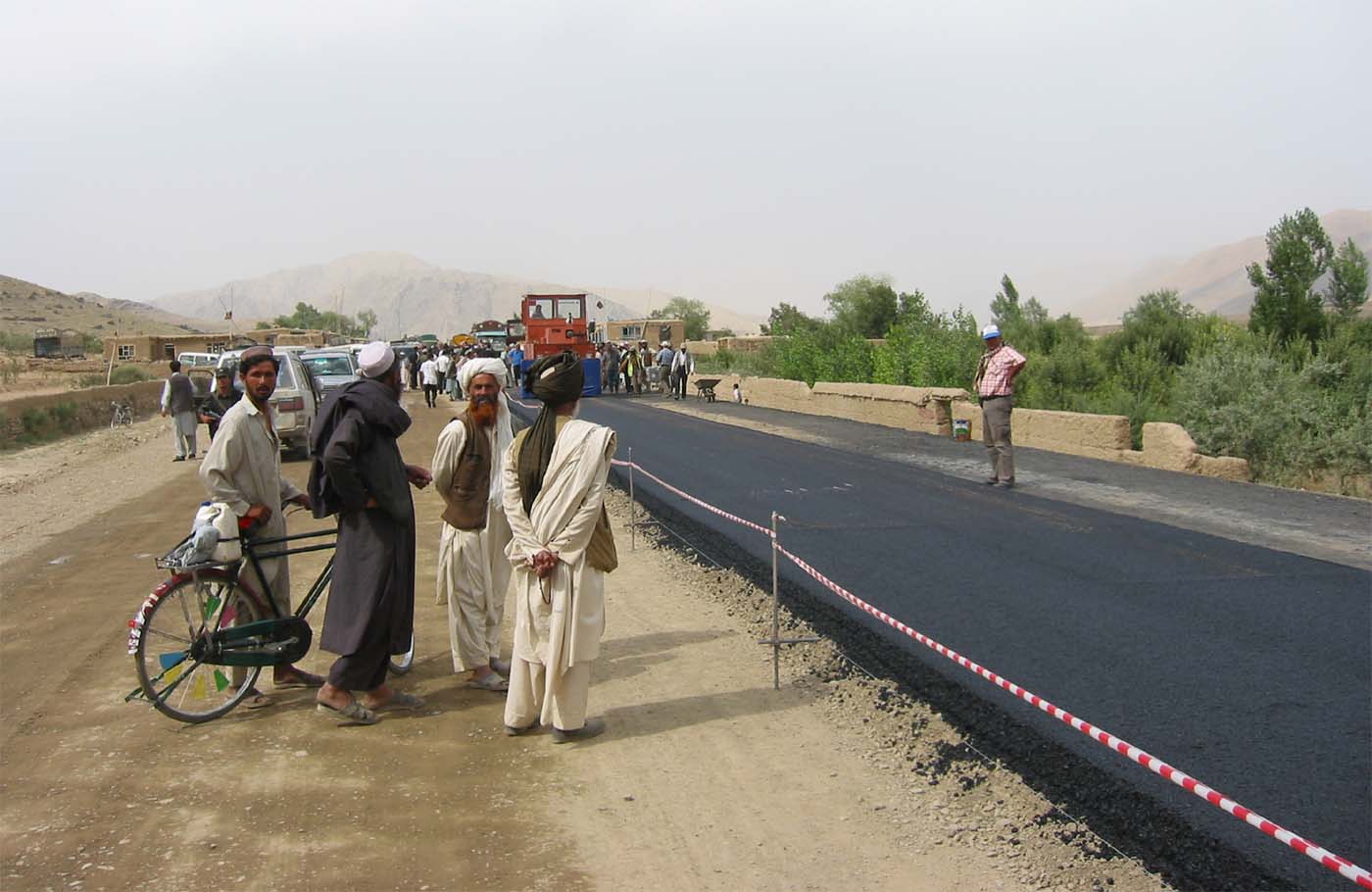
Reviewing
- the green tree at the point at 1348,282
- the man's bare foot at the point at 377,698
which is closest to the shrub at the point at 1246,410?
the man's bare foot at the point at 377,698

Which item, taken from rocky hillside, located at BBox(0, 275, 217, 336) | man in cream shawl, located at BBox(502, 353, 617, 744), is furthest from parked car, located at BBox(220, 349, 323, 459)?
rocky hillside, located at BBox(0, 275, 217, 336)

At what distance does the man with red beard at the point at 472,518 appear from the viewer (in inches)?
238

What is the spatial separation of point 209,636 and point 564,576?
1.83 meters

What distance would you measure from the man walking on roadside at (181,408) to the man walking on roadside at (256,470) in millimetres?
14586

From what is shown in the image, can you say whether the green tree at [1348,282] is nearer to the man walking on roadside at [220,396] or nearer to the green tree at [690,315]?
the man walking on roadside at [220,396]

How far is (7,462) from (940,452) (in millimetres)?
16313

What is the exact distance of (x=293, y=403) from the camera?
727 inches

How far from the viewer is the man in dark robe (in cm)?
543

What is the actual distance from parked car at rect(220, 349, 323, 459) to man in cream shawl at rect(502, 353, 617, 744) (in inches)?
525

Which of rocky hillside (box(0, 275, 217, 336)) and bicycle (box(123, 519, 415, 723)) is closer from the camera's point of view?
bicycle (box(123, 519, 415, 723))

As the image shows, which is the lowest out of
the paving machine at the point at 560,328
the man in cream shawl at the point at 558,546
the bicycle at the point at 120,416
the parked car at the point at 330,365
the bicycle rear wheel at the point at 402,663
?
the bicycle rear wheel at the point at 402,663

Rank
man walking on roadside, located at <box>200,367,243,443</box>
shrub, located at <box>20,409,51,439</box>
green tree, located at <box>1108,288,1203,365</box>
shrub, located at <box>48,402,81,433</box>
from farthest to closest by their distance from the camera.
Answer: green tree, located at <box>1108,288,1203,365</box> → shrub, located at <box>48,402,81,433</box> → shrub, located at <box>20,409,51,439</box> → man walking on roadside, located at <box>200,367,243,443</box>

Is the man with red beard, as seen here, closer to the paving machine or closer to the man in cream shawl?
the man in cream shawl

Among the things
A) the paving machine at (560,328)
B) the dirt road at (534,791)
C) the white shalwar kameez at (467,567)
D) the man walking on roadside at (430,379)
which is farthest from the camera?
the paving machine at (560,328)
